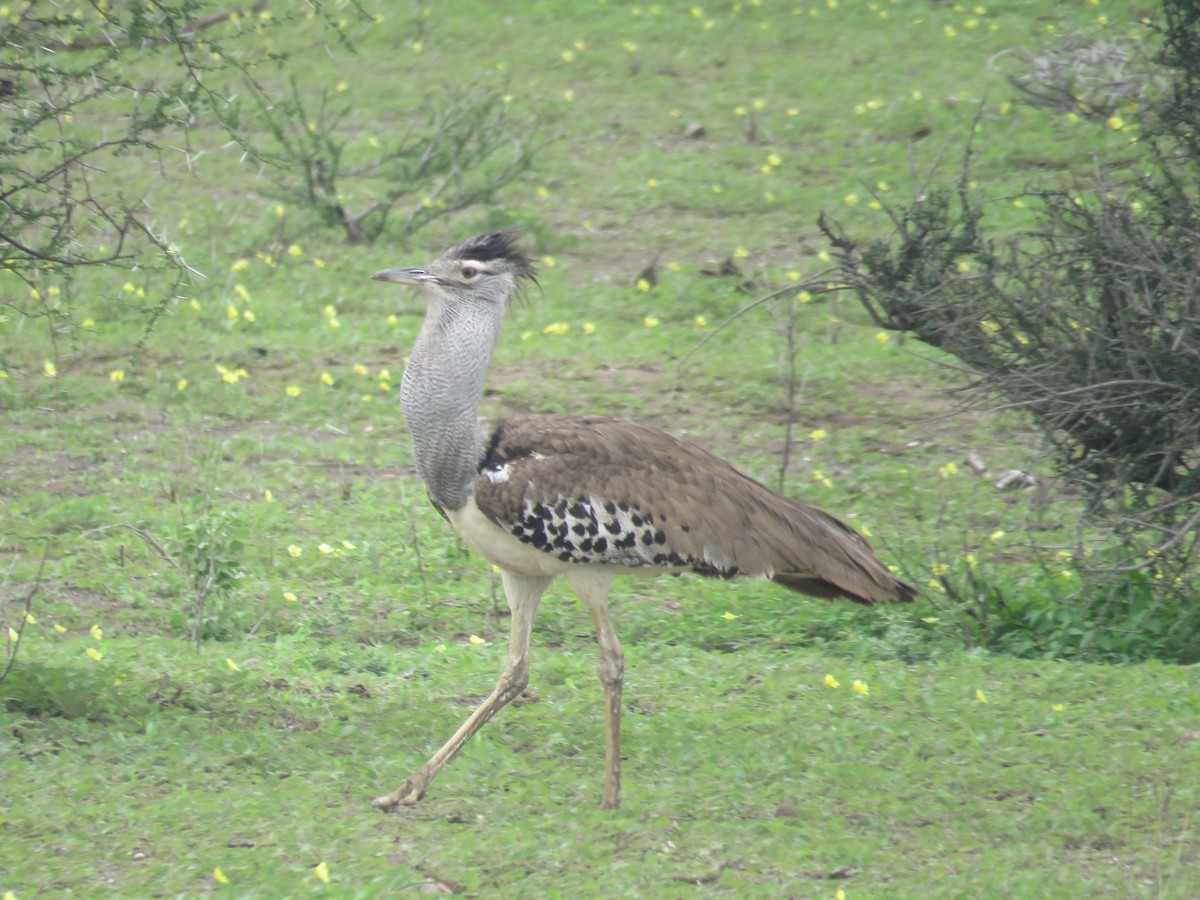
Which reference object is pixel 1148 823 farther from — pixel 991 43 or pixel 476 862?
pixel 991 43

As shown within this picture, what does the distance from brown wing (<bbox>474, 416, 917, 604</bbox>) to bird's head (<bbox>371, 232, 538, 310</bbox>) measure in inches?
16.6

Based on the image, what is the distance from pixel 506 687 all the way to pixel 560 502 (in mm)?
640

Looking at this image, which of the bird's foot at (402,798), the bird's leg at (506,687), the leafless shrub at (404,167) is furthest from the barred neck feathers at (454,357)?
the leafless shrub at (404,167)

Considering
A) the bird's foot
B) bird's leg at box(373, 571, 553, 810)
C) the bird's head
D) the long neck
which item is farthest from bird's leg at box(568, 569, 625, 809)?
the bird's head

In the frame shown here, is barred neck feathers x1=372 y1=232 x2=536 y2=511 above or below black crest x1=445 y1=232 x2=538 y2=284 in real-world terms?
below

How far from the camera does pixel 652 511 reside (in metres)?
4.90

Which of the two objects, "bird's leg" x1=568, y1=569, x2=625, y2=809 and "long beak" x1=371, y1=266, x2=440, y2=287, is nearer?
"bird's leg" x1=568, y1=569, x2=625, y2=809

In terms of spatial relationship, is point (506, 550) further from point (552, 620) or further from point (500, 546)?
point (552, 620)

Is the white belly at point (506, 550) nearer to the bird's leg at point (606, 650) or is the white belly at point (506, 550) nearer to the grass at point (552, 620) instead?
the bird's leg at point (606, 650)

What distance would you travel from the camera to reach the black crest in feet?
16.4

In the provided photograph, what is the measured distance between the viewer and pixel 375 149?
12.8 metres

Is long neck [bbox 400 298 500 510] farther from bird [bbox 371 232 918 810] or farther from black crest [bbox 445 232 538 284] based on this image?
black crest [bbox 445 232 538 284]

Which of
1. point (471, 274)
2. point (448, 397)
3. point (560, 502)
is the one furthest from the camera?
point (471, 274)

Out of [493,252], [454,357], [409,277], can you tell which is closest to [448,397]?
[454,357]
